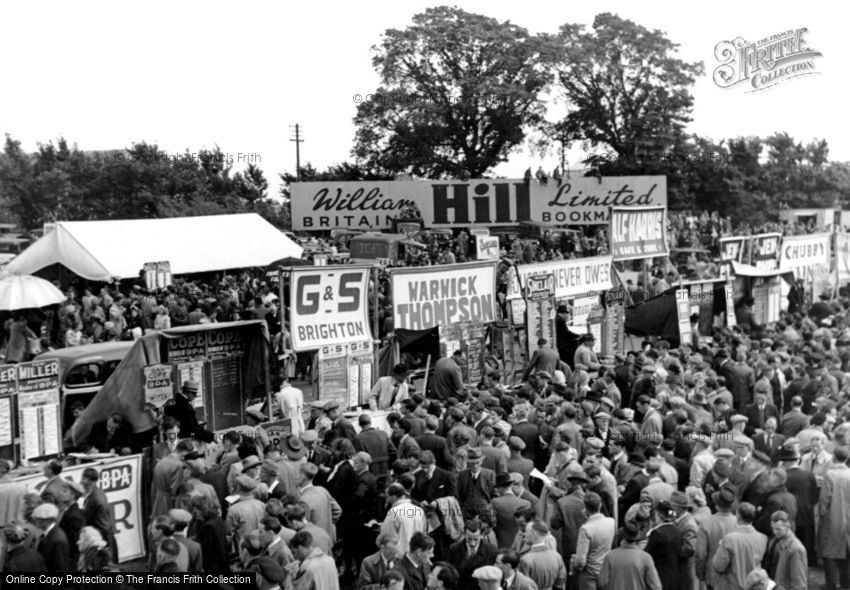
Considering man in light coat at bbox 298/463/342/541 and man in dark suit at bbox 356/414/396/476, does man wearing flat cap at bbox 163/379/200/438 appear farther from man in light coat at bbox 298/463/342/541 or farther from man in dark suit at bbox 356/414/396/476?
man in light coat at bbox 298/463/342/541

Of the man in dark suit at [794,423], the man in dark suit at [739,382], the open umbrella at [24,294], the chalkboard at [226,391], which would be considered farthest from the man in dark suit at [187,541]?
the open umbrella at [24,294]

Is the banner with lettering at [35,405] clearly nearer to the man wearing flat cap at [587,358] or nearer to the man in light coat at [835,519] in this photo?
the man in light coat at [835,519]

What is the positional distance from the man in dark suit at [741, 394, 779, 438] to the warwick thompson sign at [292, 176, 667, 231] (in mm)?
31933

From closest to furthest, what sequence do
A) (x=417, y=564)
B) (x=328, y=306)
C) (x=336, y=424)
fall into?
(x=417, y=564), (x=336, y=424), (x=328, y=306)

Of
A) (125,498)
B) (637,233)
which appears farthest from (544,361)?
(125,498)

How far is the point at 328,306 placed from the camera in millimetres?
15836

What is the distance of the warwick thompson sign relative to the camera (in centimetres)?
4556

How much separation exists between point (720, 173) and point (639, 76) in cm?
651

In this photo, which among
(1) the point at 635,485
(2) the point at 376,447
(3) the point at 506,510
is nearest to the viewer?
(3) the point at 506,510

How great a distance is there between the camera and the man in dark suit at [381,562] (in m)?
8.42

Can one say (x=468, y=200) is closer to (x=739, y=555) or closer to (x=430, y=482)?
(x=430, y=482)

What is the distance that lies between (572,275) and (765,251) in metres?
6.69

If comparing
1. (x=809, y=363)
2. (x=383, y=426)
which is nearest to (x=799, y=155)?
(x=809, y=363)

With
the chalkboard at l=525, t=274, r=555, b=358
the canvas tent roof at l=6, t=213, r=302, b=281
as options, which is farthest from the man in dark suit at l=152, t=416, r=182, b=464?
the canvas tent roof at l=6, t=213, r=302, b=281
